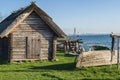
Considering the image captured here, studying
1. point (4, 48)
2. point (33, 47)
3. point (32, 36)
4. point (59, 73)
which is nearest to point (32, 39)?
point (32, 36)

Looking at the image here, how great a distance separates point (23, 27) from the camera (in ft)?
99.2

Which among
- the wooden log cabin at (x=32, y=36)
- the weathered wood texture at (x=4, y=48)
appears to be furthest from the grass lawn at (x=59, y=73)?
the weathered wood texture at (x=4, y=48)

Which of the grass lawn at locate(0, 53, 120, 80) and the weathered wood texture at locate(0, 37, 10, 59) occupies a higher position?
the weathered wood texture at locate(0, 37, 10, 59)

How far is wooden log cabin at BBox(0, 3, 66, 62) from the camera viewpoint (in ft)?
98.1

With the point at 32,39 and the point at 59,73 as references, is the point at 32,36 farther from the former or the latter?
the point at 59,73

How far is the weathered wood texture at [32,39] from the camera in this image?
3008 cm

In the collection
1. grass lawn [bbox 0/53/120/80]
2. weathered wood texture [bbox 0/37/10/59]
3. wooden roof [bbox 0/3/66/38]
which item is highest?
wooden roof [bbox 0/3/66/38]

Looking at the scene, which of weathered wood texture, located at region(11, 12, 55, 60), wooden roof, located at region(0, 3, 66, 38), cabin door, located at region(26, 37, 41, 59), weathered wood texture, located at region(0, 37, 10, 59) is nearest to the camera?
wooden roof, located at region(0, 3, 66, 38)

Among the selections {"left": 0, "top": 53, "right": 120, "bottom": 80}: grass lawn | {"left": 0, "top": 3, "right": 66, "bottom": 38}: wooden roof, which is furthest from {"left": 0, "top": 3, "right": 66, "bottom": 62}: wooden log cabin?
{"left": 0, "top": 53, "right": 120, "bottom": 80}: grass lawn

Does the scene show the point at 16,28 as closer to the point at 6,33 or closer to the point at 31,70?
the point at 6,33

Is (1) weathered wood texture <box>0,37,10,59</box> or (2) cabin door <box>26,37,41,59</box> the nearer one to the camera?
(2) cabin door <box>26,37,41,59</box>

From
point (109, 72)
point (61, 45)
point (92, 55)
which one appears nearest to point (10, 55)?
point (92, 55)

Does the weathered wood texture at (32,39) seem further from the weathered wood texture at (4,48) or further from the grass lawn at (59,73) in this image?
the grass lawn at (59,73)

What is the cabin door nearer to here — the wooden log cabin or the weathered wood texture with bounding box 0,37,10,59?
the wooden log cabin
